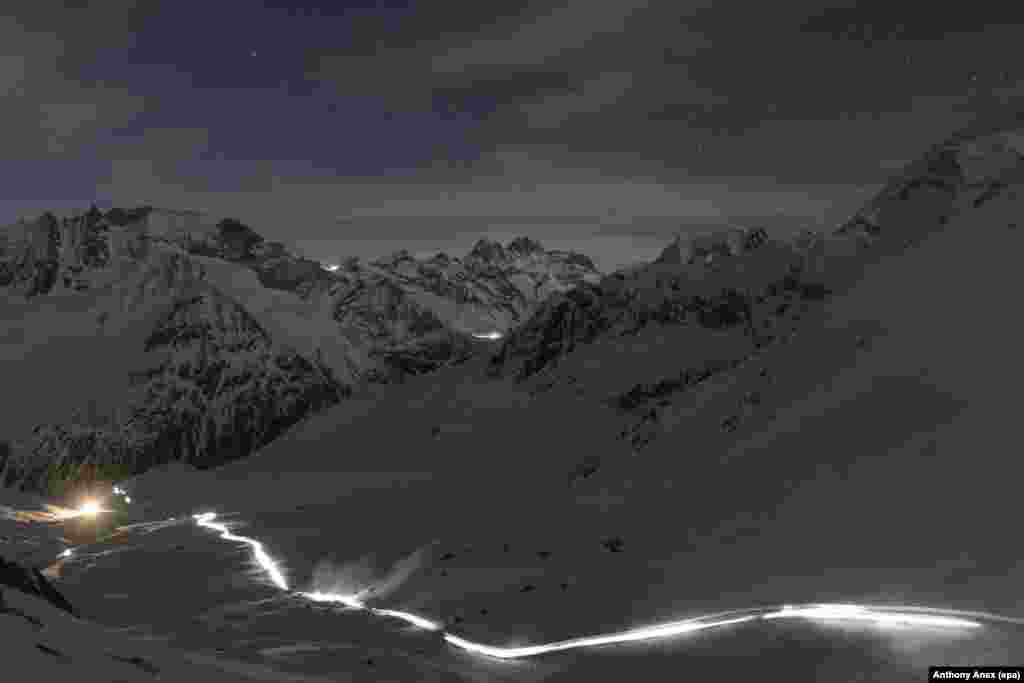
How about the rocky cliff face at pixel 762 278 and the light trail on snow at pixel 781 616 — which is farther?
the rocky cliff face at pixel 762 278

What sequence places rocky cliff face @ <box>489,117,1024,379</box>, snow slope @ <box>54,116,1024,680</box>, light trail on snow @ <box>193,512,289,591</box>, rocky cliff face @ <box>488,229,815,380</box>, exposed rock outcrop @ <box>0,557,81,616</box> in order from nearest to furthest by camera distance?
exposed rock outcrop @ <box>0,557,81,616</box> < snow slope @ <box>54,116,1024,680</box> < light trail on snow @ <box>193,512,289,591</box> < rocky cliff face @ <box>489,117,1024,379</box> < rocky cliff face @ <box>488,229,815,380</box>

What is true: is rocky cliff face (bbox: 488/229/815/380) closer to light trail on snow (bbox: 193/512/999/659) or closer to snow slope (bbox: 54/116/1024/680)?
snow slope (bbox: 54/116/1024/680)

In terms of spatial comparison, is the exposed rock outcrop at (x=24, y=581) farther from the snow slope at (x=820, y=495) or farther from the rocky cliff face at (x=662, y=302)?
the rocky cliff face at (x=662, y=302)

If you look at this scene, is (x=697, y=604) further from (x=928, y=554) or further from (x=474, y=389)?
(x=474, y=389)

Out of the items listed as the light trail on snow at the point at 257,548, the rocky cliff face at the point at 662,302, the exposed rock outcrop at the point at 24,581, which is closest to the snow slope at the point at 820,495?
the light trail on snow at the point at 257,548

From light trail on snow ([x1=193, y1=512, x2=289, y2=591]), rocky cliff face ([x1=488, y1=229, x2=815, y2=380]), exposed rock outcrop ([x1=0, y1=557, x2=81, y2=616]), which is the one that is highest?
rocky cliff face ([x1=488, y1=229, x2=815, y2=380])

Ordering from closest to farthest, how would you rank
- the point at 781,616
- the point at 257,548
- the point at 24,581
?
1. the point at 781,616
2. the point at 24,581
3. the point at 257,548

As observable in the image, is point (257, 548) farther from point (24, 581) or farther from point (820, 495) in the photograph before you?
point (820, 495)

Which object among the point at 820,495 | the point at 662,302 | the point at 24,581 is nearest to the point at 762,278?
Answer: the point at 662,302

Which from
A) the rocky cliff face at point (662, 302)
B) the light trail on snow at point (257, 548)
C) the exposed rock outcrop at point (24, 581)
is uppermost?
the rocky cliff face at point (662, 302)

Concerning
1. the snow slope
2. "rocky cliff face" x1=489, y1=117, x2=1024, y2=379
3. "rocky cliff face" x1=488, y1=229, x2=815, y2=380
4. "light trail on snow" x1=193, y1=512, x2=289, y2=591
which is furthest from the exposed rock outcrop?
"rocky cliff face" x1=488, y1=229, x2=815, y2=380

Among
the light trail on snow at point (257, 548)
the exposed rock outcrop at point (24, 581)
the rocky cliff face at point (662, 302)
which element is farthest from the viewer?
the rocky cliff face at point (662, 302)

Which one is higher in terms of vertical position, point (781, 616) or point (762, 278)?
point (762, 278)

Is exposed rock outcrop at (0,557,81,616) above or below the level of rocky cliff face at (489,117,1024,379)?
below
